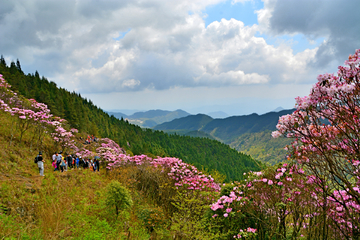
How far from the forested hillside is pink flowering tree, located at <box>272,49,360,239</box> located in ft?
88.8

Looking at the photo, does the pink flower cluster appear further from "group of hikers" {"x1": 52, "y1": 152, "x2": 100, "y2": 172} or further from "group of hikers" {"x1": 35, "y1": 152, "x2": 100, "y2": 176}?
"group of hikers" {"x1": 35, "y1": 152, "x2": 100, "y2": 176}

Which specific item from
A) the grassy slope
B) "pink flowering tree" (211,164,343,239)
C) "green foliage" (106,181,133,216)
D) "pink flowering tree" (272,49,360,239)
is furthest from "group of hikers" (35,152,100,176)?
"pink flowering tree" (272,49,360,239)

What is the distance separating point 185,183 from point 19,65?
94534 mm

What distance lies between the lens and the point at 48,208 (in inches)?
261

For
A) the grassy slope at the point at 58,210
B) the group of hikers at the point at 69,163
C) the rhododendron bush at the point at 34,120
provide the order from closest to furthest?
the grassy slope at the point at 58,210
the group of hikers at the point at 69,163
the rhododendron bush at the point at 34,120

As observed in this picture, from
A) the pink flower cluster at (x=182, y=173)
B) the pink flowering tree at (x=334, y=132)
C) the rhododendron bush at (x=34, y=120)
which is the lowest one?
the pink flower cluster at (x=182, y=173)

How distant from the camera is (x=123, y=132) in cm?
7112

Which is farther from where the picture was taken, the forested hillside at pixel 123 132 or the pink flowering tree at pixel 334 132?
the forested hillside at pixel 123 132

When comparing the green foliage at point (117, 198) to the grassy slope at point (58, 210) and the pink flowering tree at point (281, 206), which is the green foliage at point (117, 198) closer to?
the grassy slope at point (58, 210)

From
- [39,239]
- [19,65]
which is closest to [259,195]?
[39,239]

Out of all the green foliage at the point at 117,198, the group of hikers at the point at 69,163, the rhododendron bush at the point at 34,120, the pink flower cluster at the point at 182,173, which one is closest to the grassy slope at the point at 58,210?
the green foliage at the point at 117,198

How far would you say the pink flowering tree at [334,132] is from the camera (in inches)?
152

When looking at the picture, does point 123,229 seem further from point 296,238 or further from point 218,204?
point 296,238

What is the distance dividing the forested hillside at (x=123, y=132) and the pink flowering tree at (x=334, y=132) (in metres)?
27.1
